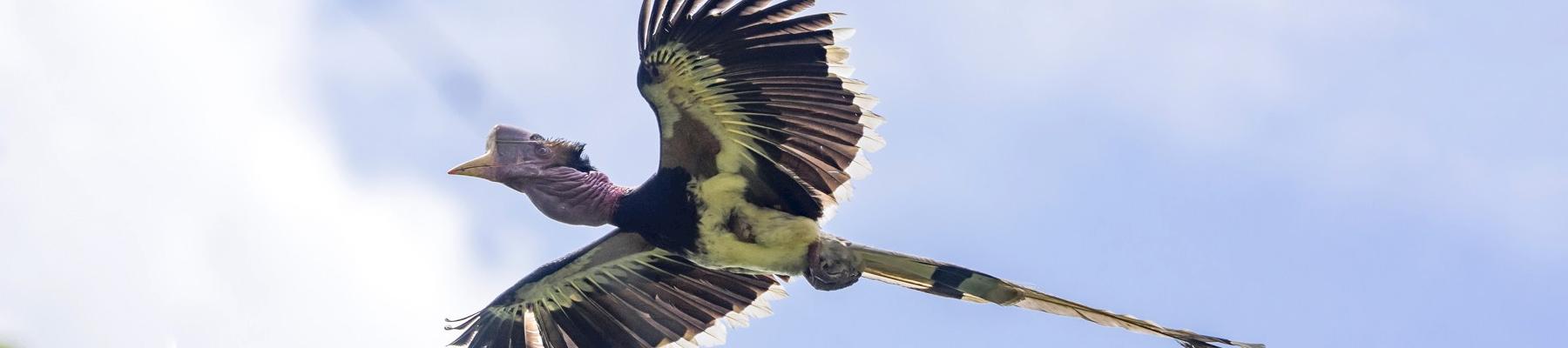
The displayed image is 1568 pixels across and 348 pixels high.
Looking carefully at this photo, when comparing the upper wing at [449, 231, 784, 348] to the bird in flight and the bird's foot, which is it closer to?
the bird in flight

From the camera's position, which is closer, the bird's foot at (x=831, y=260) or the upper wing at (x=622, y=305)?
the bird's foot at (x=831, y=260)

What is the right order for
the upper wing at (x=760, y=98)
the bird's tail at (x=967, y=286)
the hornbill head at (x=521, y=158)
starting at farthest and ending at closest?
the hornbill head at (x=521, y=158) → the bird's tail at (x=967, y=286) → the upper wing at (x=760, y=98)

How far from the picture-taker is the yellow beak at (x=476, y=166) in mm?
8391

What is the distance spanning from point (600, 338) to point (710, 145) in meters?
1.62

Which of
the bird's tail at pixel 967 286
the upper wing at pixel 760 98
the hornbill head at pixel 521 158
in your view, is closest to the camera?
the upper wing at pixel 760 98

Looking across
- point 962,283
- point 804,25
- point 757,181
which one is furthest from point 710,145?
point 962,283

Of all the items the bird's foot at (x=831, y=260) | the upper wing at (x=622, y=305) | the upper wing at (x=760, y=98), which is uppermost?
the upper wing at (x=760, y=98)

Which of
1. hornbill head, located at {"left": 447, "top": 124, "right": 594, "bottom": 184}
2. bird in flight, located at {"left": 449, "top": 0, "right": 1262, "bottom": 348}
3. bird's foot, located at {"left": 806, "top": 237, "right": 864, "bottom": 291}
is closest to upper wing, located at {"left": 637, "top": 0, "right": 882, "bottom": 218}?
bird in flight, located at {"left": 449, "top": 0, "right": 1262, "bottom": 348}

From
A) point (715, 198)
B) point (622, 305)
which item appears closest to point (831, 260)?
point (715, 198)

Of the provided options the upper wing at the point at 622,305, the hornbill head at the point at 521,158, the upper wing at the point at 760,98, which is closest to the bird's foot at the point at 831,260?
the upper wing at the point at 760,98

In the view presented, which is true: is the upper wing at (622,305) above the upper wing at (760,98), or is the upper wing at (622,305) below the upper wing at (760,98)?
below

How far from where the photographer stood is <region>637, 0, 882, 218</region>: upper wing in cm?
733

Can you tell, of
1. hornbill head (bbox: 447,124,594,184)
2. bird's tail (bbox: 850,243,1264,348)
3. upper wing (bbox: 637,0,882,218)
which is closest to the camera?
upper wing (bbox: 637,0,882,218)

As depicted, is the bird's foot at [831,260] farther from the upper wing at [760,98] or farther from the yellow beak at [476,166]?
the yellow beak at [476,166]
